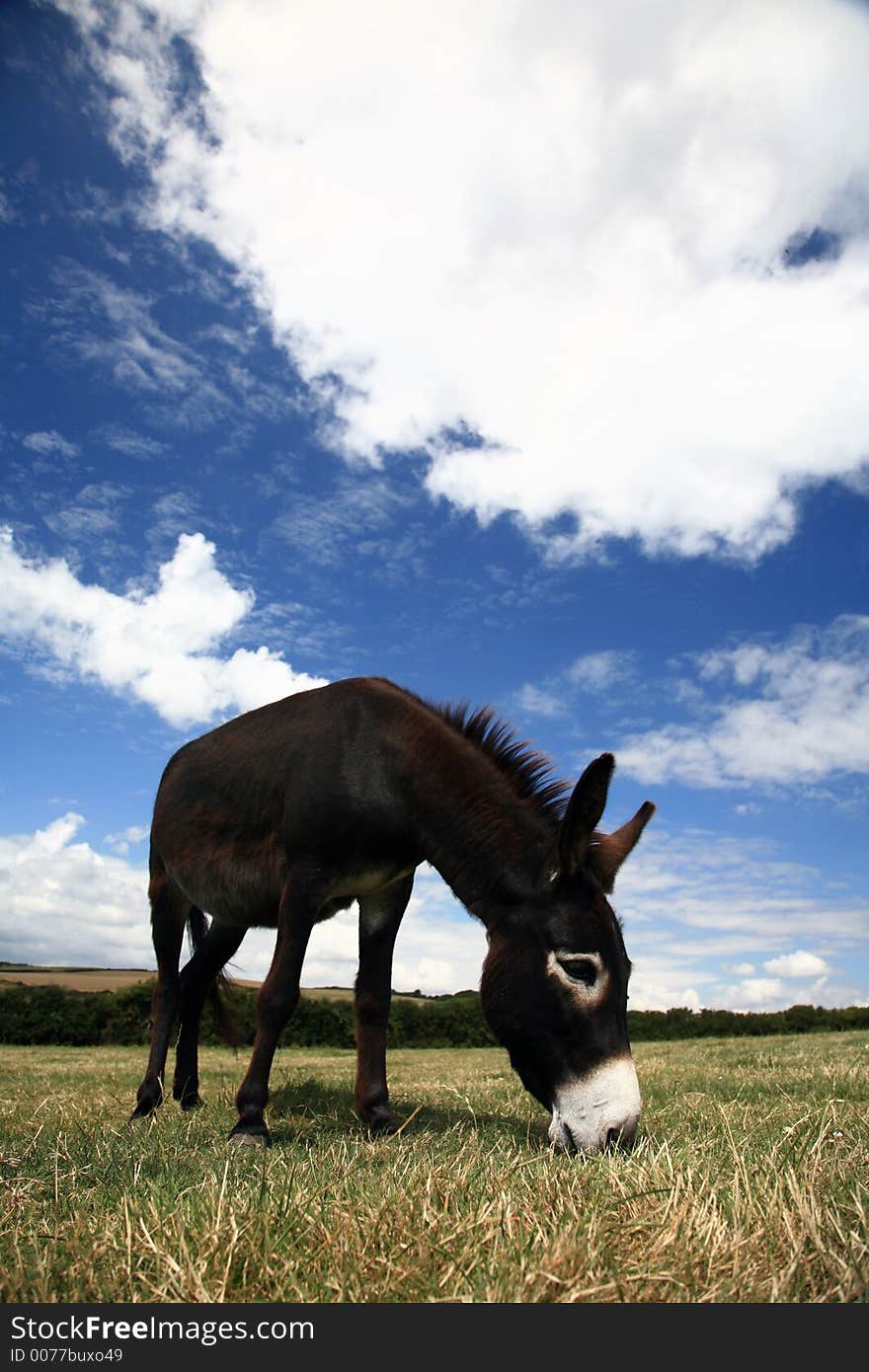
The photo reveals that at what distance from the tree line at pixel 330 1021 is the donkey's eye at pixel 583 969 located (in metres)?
21.6

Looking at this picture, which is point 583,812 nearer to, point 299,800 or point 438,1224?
point 299,800

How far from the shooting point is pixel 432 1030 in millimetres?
30969

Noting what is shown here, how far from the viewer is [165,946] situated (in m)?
7.61

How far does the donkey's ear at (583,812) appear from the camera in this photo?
4637 mm

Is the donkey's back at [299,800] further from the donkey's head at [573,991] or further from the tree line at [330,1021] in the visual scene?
the tree line at [330,1021]

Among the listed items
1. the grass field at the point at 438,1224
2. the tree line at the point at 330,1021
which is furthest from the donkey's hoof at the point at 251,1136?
the tree line at the point at 330,1021

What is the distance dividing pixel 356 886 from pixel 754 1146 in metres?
2.77

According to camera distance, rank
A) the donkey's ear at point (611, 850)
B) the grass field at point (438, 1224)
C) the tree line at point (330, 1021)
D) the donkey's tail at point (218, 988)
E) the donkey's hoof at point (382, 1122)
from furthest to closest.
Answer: the tree line at point (330, 1021)
the donkey's tail at point (218, 988)
the donkey's hoof at point (382, 1122)
the donkey's ear at point (611, 850)
the grass field at point (438, 1224)

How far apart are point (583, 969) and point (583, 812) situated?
867 mm

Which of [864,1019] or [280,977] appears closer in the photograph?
[280,977]

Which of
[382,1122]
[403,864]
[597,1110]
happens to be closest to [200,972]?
[382,1122]

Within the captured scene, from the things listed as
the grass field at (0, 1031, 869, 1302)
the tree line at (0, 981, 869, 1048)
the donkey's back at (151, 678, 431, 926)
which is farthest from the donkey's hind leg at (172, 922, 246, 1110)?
the tree line at (0, 981, 869, 1048)
